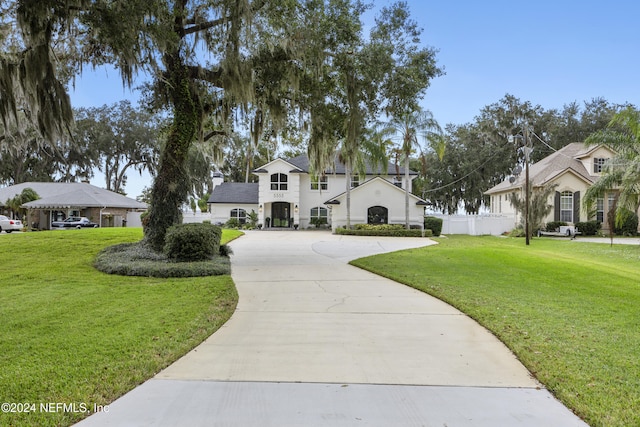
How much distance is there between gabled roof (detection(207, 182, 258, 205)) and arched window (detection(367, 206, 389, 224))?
10.1m

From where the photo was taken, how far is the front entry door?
3306 centimetres

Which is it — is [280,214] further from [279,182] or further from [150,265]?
[150,265]

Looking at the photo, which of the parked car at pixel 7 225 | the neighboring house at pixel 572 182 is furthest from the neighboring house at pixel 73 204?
the neighboring house at pixel 572 182

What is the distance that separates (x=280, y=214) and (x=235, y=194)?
449 centimetres

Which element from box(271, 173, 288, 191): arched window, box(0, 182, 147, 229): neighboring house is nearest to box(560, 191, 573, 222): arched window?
box(271, 173, 288, 191): arched window

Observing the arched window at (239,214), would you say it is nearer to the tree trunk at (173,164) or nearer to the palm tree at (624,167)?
the tree trunk at (173,164)

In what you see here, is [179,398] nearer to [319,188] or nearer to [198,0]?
[198,0]

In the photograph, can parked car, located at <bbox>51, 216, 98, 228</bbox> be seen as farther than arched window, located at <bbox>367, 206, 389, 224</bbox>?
Yes

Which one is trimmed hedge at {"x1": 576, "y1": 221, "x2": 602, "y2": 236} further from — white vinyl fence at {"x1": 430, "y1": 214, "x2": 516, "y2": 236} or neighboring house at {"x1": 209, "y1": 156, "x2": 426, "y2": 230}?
neighboring house at {"x1": 209, "y1": 156, "x2": 426, "y2": 230}

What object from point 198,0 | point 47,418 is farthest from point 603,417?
point 198,0

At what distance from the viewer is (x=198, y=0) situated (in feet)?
35.3

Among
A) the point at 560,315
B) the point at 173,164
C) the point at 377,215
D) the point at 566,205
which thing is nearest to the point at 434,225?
the point at 377,215

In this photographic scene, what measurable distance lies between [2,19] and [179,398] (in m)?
11.2

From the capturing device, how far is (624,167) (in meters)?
17.1
